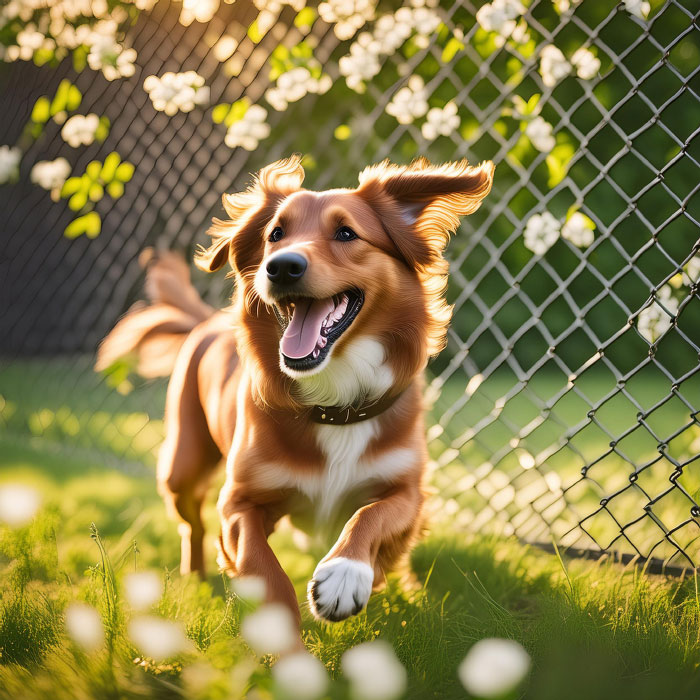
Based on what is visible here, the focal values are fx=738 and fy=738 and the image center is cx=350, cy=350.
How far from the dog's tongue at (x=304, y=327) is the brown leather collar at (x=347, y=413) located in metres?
0.24

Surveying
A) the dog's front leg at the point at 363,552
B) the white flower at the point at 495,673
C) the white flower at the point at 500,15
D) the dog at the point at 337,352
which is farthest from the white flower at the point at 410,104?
the white flower at the point at 495,673

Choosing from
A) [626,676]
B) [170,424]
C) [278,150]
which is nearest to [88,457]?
[170,424]

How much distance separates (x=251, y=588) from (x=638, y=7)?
196 centimetres

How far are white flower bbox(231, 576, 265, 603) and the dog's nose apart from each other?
74 centimetres

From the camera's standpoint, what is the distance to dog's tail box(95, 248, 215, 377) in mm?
3123

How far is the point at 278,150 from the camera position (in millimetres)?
3750

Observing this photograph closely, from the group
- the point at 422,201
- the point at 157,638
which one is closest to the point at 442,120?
the point at 422,201

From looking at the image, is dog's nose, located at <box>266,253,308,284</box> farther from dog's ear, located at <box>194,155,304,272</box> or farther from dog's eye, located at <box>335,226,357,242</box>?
dog's ear, located at <box>194,155,304,272</box>

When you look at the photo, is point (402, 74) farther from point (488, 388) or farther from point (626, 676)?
point (488, 388)

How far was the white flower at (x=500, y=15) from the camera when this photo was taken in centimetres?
246

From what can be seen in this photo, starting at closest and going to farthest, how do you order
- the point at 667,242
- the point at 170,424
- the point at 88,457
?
1. the point at 170,424
2. the point at 88,457
3. the point at 667,242

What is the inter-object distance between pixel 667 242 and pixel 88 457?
4.59 meters

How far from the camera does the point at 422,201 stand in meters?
2.22

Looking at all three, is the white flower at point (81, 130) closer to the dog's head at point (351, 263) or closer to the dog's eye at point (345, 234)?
the dog's head at point (351, 263)
